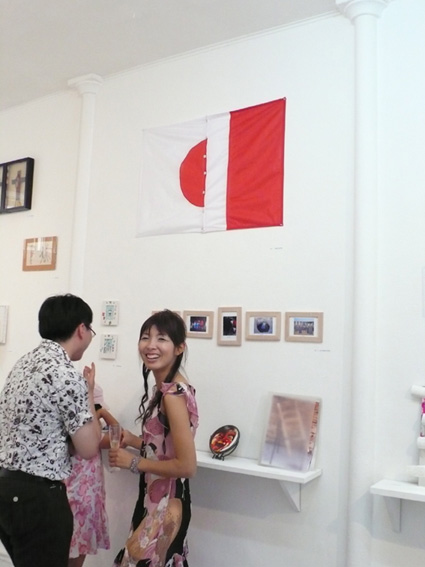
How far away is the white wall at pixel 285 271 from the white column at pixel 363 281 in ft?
0.16

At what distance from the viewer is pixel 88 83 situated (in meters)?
3.56

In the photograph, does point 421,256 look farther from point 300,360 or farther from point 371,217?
point 300,360

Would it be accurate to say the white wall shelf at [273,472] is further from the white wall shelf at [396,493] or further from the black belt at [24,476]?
the black belt at [24,476]

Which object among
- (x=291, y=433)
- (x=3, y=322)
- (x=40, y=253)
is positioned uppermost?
(x=40, y=253)

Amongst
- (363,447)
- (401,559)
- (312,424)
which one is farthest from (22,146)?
(401,559)

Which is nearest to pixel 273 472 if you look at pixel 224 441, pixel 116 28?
pixel 224 441

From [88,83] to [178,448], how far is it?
2431mm

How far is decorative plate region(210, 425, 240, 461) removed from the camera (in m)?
2.68

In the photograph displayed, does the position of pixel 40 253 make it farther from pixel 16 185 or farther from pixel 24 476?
pixel 24 476

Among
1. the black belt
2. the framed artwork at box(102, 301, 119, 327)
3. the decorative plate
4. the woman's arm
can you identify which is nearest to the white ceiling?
the framed artwork at box(102, 301, 119, 327)

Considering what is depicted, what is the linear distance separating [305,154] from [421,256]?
76 centimetres

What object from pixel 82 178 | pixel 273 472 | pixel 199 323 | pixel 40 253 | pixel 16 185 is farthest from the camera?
pixel 16 185

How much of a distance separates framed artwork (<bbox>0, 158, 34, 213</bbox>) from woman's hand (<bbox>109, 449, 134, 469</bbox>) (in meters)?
2.09

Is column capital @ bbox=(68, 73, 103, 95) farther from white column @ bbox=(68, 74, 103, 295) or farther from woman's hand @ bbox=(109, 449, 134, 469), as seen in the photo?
woman's hand @ bbox=(109, 449, 134, 469)
